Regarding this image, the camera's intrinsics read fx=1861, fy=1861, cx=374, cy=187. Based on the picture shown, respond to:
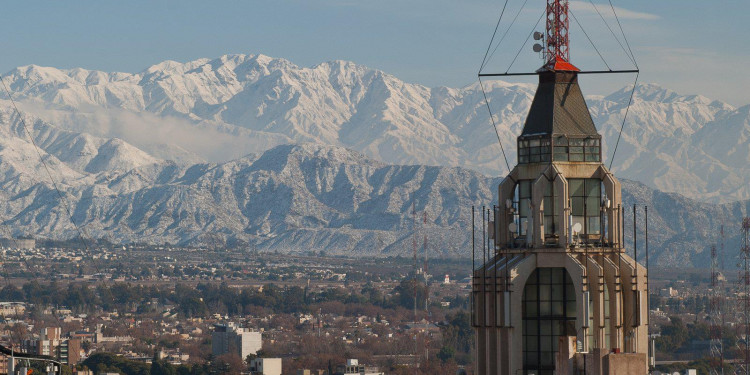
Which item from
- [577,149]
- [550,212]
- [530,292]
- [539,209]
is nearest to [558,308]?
[530,292]

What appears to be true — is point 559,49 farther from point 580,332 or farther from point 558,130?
point 580,332

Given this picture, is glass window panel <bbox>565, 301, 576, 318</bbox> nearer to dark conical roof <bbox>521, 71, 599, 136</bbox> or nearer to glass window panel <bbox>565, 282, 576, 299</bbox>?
glass window panel <bbox>565, 282, 576, 299</bbox>

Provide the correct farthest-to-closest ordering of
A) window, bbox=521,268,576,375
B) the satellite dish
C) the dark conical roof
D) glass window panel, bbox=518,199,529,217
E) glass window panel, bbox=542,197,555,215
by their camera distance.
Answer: glass window panel, bbox=518,199,529,217
the dark conical roof
window, bbox=521,268,576,375
glass window panel, bbox=542,197,555,215
the satellite dish

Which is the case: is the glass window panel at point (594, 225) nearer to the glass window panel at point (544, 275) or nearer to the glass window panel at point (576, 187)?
the glass window panel at point (576, 187)

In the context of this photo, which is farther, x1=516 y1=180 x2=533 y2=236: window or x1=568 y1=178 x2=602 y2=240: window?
x1=516 y1=180 x2=533 y2=236: window

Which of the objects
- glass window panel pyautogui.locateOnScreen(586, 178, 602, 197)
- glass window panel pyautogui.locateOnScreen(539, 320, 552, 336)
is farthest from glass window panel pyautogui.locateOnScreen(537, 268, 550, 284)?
glass window panel pyautogui.locateOnScreen(586, 178, 602, 197)

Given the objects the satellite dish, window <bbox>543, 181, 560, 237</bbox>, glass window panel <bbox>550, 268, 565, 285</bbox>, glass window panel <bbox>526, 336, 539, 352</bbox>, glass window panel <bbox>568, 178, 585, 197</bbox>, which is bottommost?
glass window panel <bbox>526, 336, 539, 352</bbox>

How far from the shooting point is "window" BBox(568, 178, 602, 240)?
94.6ft

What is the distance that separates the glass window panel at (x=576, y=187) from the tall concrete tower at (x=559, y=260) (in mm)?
16

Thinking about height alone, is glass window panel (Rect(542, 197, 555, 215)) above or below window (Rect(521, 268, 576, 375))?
above

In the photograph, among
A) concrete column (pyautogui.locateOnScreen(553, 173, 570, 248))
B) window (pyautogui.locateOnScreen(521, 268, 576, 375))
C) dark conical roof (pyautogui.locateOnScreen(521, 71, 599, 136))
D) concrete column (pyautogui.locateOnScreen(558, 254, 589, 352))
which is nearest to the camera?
concrete column (pyautogui.locateOnScreen(558, 254, 589, 352))

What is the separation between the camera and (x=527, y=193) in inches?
1145

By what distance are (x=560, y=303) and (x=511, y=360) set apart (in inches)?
47.0

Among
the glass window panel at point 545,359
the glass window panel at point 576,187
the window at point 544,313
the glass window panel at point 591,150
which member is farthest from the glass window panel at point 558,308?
the glass window panel at point 591,150
